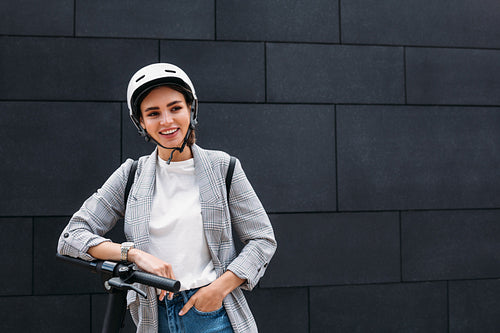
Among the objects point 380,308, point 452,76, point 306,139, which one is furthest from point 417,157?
point 380,308

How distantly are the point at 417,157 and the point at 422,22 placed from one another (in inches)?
52.2

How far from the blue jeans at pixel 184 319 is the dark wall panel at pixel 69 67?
233cm

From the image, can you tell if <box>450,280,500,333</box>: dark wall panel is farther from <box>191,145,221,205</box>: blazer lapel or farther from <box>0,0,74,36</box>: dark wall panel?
<box>0,0,74,36</box>: dark wall panel

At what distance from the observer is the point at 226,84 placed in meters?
4.02

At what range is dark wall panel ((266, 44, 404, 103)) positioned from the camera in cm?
407

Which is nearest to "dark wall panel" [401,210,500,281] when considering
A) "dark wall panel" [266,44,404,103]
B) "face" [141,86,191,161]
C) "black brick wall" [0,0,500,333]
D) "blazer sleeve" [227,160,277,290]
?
"black brick wall" [0,0,500,333]

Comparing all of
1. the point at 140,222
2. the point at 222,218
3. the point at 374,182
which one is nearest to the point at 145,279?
the point at 140,222

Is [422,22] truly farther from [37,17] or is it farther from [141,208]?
[37,17]

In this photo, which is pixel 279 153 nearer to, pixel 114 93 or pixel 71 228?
pixel 114 93

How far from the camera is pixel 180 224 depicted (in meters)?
2.10

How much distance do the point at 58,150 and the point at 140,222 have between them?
2133mm

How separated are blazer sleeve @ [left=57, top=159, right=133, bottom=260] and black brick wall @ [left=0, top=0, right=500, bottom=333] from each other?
1.63m

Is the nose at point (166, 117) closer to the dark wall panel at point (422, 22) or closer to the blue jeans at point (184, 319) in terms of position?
the blue jeans at point (184, 319)

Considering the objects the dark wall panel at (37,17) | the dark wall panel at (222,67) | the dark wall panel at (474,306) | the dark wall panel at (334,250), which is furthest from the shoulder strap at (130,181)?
the dark wall panel at (474,306)
